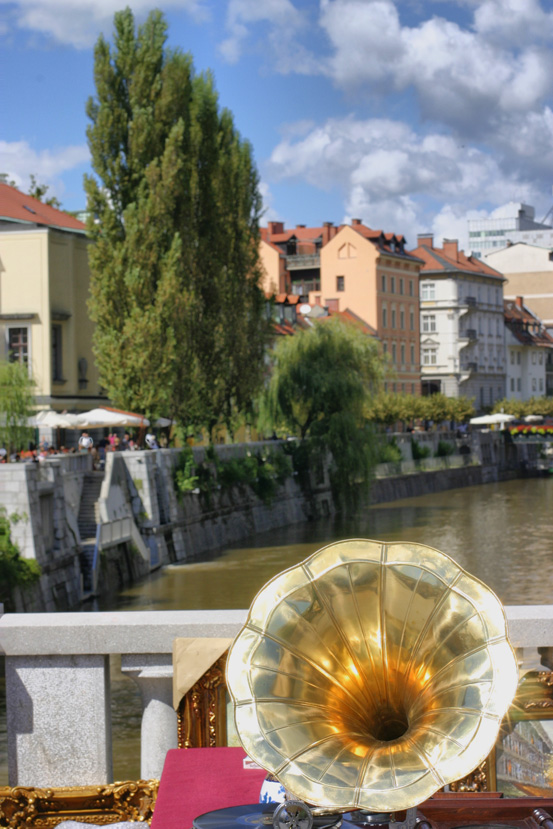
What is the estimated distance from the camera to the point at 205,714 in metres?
3.33

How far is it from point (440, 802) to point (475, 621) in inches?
19.4

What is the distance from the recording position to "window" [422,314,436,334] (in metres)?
66.9

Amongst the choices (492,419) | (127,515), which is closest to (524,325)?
(492,419)

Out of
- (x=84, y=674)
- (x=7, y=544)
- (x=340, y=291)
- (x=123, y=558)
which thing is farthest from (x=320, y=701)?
(x=340, y=291)

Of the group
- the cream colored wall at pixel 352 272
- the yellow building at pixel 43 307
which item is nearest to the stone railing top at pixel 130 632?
the yellow building at pixel 43 307

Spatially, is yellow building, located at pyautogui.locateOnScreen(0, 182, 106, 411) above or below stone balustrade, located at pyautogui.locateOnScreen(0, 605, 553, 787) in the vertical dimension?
above

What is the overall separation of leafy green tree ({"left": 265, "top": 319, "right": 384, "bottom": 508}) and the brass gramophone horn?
30603 millimetres

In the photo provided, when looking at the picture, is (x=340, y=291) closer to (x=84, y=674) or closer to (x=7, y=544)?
(x=7, y=544)

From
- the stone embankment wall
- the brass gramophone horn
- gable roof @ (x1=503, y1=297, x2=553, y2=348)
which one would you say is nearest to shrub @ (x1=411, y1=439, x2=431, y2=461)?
the stone embankment wall

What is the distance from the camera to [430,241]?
231 ft

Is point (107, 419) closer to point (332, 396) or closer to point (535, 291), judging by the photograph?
point (332, 396)

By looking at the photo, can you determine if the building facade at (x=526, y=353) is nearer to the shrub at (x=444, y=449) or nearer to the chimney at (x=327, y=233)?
the chimney at (x=327, y=233)

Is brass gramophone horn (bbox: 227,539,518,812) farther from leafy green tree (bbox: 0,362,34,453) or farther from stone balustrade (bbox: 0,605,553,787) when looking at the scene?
leafy green tree (bbox: 0,362,34,453)

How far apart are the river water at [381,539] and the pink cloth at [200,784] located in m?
5.13
